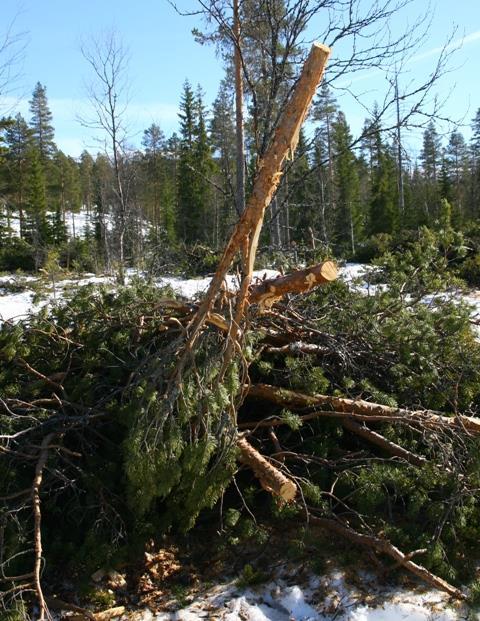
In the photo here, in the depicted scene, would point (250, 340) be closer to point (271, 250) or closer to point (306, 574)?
point (306, 574)

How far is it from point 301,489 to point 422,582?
2.74 feet

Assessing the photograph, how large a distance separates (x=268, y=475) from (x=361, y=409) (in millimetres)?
877

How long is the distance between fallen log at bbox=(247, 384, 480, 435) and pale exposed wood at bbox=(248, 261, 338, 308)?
0.73m

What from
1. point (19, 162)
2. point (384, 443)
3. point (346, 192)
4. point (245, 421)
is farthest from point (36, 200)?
point (384, 443)

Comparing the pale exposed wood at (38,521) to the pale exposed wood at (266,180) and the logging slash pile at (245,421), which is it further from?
the pale exposed wood at (266,180)

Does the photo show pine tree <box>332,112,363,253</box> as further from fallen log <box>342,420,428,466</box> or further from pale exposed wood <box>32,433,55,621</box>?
pale exposed wood <box>32,433,55,621</box>

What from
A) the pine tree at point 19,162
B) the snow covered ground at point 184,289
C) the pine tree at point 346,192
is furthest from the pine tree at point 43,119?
the snow covered ground at point 184,289

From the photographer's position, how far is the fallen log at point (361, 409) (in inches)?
142

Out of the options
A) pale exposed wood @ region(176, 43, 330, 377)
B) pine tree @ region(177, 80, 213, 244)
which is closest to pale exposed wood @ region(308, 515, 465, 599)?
pale exposed wood @ region(176, 43, 330, 377)

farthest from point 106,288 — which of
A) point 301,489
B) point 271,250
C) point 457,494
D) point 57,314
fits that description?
point 457,494

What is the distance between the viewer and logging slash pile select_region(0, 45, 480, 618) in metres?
2.98

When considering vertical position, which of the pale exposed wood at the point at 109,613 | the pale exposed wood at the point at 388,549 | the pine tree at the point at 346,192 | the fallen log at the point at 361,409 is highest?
the pine tree at the point at 346,192

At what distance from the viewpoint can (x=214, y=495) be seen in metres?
3.18

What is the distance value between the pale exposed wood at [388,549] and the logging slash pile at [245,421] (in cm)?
1
